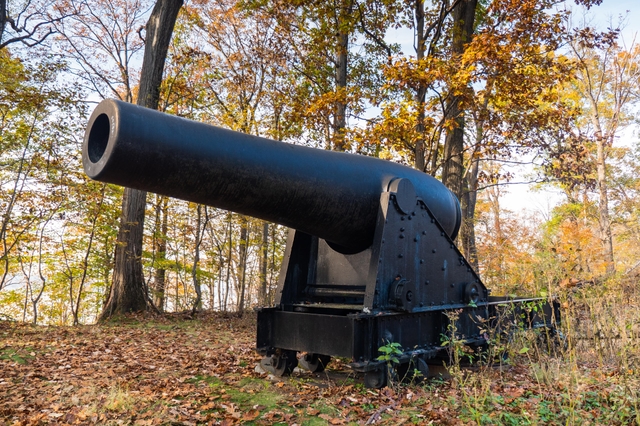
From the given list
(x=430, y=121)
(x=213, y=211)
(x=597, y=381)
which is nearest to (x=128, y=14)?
(x=213, y=211)

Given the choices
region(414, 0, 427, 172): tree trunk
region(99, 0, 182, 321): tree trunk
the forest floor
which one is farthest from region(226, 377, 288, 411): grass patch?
region(414, 0, 427, 172): tree trunk

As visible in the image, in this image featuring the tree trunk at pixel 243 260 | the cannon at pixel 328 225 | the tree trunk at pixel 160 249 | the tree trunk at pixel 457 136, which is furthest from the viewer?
the tree trunk at pixel 160 249

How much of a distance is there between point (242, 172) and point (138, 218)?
23.7 ft

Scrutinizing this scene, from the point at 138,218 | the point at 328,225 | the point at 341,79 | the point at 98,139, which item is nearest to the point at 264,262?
the point at 138,218

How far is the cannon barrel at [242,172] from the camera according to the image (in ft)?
9.26

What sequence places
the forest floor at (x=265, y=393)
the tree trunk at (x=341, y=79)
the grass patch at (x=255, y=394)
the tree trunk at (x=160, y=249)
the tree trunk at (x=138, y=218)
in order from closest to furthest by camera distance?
1. the forest floor at (x=265, y=393)
2. the grass patch at (x=255, y=394)
3. the tree trunk at (x=138, y=218)
4. the tree trunk at (x=341, y=79)
5. the tree trunk at (x=160, y=249)

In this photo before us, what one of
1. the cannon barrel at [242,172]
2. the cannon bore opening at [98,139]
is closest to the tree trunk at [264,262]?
the cannon barrel at [242,172]

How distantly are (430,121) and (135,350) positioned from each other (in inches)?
244

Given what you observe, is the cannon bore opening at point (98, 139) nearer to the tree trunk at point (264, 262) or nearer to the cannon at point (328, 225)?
the cannon at point (328, 225)

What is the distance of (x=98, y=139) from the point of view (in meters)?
2.97

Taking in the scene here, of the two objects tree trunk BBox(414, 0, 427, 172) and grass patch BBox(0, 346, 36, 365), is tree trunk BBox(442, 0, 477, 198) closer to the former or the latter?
tree trunk BBox(414, 0, 427, 172)

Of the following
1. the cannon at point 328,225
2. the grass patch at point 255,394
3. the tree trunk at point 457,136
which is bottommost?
the grass patch at point 255,394

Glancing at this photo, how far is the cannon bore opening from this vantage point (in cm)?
291

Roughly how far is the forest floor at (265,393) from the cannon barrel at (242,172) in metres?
1.34
